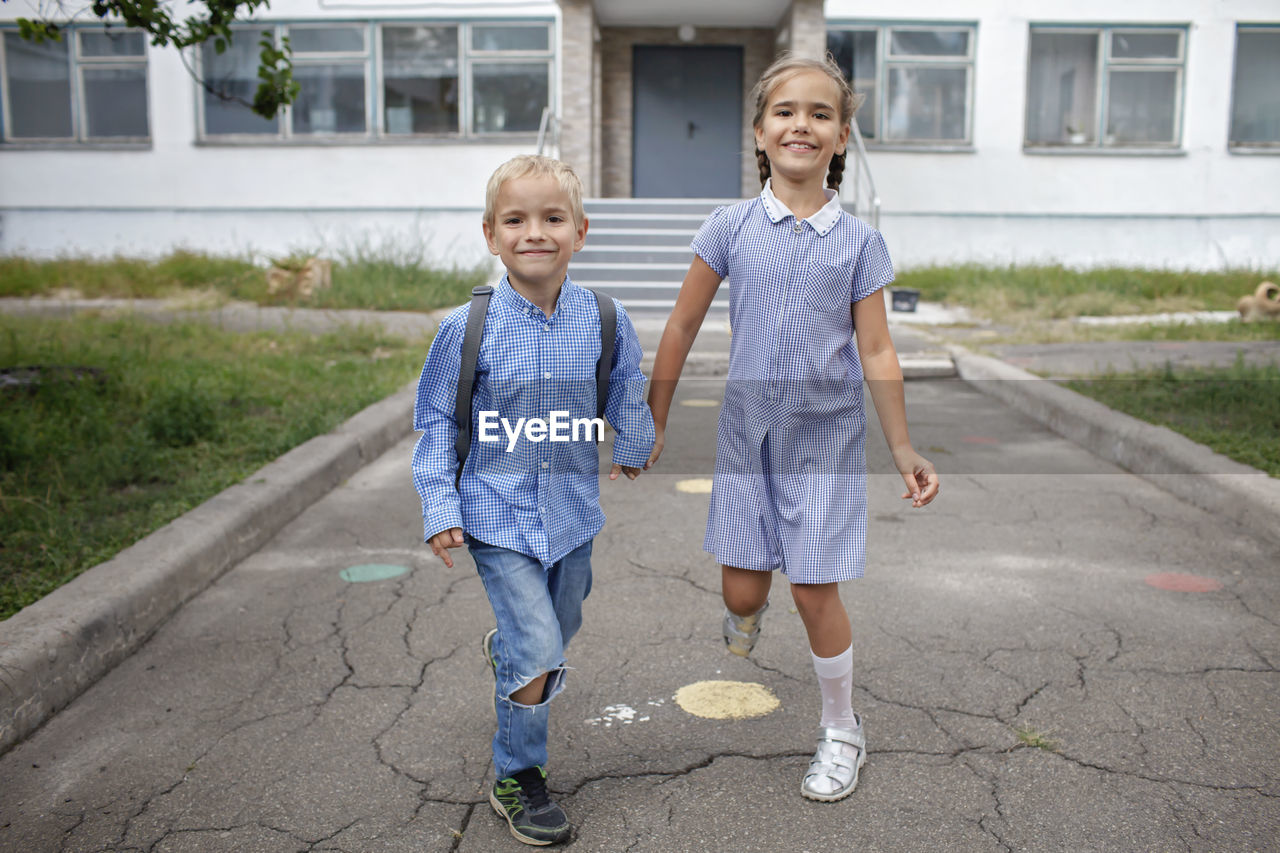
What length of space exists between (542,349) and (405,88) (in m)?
16.8

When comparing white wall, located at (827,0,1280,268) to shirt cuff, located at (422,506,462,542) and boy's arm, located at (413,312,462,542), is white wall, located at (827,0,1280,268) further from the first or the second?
shirt cuff, located at (422,506,462,542)

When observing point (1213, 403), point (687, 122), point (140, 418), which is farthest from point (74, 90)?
point (1213, 403)

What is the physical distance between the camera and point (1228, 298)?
14570mm

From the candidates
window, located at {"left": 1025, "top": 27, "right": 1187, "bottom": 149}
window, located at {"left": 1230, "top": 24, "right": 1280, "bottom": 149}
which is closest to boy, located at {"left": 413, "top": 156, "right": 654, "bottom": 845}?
window, located at {"left": 1025, "top": 27, "right": 1187, "bottom": 149}

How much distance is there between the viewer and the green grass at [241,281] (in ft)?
42.6

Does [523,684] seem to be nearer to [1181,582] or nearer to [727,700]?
[727,700]

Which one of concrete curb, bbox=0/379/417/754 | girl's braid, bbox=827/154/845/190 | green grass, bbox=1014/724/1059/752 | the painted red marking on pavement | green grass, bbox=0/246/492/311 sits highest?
girl's braid, bbox=827/154/845/190

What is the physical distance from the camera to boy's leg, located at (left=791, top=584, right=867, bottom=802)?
2588 mm

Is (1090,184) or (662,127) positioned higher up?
(662,127)

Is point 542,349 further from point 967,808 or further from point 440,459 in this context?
point 967,808

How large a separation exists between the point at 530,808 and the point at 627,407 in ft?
3.08

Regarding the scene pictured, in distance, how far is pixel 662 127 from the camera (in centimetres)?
1770

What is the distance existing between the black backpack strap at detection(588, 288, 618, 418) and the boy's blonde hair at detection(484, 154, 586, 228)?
220mm

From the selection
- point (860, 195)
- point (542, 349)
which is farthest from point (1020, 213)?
point (542, 349)
